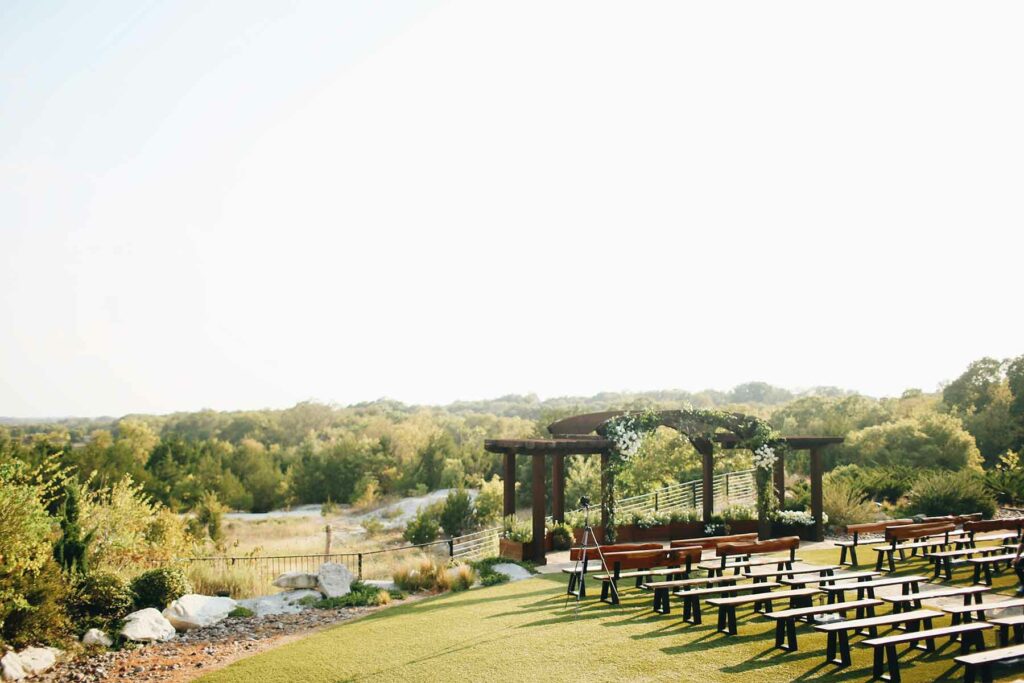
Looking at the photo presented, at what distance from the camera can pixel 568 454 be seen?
14.6 metres

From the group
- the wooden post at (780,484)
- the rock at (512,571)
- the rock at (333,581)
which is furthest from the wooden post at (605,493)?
the rock at (333,581)

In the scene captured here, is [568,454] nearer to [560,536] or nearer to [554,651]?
[560,536]

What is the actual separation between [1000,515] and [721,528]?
721cm

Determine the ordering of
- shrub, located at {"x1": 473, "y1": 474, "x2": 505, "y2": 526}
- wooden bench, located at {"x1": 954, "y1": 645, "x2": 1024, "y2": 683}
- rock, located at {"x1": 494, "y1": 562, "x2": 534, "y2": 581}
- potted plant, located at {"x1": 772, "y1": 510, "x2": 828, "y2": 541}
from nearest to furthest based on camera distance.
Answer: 1. wooden bench, located at {"x1": 954, "y1": 645, "x2": 1024, "y2": 683}
2. rock, located at {"x1": 494, "y1": 562, "x2": 534, "y2": 581}
3. potted plant, located at {"x1": 772, "y1": 510, "x2": 828, "y2": 541}
4. shrub, located at {"x1": 473, "y1": 474, "x2": 505, "y2": 526}

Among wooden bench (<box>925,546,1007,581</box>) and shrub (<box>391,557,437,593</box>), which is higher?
wooden bench (<box>925,546,1007,581</box>)

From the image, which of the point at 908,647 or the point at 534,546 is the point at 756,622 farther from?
the point at 534,546

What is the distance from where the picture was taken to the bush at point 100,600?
10.5m

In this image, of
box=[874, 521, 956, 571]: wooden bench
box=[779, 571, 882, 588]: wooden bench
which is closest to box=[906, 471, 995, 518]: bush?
box=[874, 521, 956, 571]: wooden bench

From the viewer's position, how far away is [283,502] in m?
38.7

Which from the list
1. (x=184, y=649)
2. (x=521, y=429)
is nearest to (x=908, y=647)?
(x=184, y=649)

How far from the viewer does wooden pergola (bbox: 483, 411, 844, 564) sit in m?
13.9

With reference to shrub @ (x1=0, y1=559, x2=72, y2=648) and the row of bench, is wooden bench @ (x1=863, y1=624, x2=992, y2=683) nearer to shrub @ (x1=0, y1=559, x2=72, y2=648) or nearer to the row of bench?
the row of bench

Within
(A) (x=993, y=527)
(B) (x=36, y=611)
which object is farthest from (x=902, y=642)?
(B) (x=36, y=611)

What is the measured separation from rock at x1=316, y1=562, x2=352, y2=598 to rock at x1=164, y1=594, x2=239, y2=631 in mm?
1420
